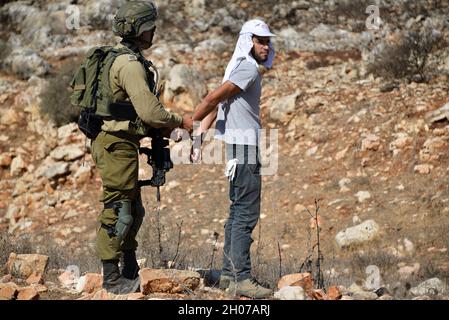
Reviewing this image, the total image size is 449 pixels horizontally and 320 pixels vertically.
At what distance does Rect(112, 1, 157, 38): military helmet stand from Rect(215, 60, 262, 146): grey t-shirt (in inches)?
23.4

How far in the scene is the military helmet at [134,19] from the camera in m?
4.08

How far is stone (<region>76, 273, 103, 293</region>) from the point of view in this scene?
15.2 ft

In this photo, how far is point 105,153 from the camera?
4113 mm

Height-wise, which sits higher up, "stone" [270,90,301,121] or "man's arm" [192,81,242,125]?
"stone" [270,90,301,121]

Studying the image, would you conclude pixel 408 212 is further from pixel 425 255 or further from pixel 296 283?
pixel 296 283

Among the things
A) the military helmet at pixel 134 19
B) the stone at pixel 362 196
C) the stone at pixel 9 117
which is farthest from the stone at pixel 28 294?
the stone at pixel 9 117

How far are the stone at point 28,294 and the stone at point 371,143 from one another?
5.87 meters

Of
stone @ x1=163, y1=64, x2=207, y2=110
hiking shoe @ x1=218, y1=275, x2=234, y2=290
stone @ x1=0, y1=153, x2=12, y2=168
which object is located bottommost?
hiking shoe @ x1=218, y1=275, x2=234, y2=290

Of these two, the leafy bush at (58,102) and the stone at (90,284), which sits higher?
the leafy bush at (58,102)

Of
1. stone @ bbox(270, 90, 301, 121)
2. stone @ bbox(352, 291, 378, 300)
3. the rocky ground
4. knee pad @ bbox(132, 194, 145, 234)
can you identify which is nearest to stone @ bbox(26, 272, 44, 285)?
the rocky ground

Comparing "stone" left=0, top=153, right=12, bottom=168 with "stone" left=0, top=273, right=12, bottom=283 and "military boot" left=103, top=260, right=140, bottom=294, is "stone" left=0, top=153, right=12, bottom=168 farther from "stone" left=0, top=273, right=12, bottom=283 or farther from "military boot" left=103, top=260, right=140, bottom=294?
"military boot" left=103, top=260, right=140, bottom=294

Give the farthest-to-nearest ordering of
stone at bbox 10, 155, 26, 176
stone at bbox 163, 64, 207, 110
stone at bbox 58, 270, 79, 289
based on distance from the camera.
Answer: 1. stone at bbox 163, 64, 207, 110
2. stone at bbox 10, 155, 26, 176
3. stone at bbox 58, 270, 79, 289

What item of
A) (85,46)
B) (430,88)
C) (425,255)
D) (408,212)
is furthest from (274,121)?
(85,46)

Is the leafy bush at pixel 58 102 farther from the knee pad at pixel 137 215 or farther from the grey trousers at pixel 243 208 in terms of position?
the grey trousers at pixel 243 208
